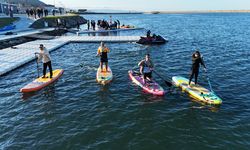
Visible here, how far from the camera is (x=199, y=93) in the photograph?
17203 millimetres

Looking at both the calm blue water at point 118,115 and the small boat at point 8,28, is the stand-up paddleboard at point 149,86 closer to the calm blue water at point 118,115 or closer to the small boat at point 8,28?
the calm blue water at point 118,115

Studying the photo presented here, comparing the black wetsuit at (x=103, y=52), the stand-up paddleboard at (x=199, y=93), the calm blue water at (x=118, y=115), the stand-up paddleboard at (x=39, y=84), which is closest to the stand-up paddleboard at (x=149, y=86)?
the calm blue water at (x=118, y=115)

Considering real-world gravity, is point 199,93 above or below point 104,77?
below

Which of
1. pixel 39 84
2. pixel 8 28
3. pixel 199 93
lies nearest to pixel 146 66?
pixel 199 93

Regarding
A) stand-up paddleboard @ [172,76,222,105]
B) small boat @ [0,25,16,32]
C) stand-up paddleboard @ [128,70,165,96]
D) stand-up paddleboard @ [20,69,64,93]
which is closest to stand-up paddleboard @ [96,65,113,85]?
stand-up paddleboard @ [128,70,165,96]

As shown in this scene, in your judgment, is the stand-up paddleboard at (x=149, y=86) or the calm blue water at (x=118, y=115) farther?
the stand-up paddleboard at (x=149, y=86)

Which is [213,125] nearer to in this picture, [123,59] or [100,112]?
[100,112]

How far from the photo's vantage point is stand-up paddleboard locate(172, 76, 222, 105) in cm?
1612

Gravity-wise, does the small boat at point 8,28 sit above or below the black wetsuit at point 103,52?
above

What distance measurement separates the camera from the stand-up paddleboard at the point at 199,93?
16125mm

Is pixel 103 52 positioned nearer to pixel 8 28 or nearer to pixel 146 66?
pixel 146 66

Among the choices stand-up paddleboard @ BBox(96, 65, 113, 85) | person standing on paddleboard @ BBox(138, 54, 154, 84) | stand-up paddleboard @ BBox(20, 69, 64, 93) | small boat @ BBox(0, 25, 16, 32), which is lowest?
stand-up paddleboard @ BBox(20, 69, 64, 93)

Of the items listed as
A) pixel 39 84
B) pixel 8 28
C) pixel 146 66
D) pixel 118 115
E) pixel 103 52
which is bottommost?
pixel 118 115

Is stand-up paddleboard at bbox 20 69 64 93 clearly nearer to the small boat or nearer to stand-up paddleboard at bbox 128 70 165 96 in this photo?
stand-up paddleboard at bbox 128 70 165 96
